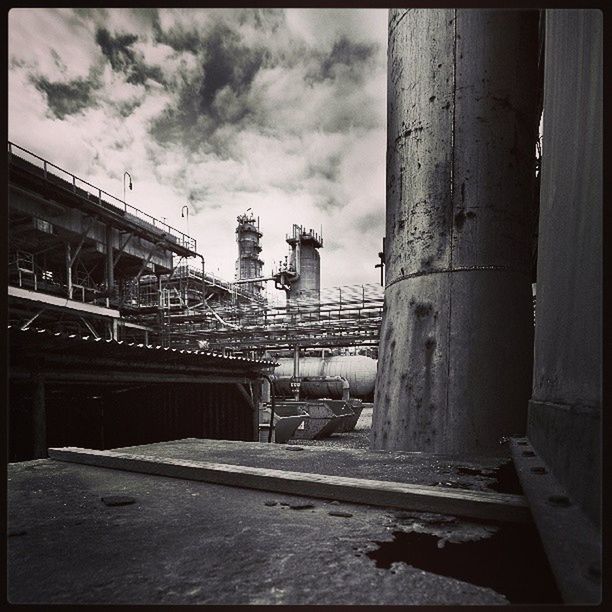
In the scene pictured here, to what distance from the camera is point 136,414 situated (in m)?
11.1

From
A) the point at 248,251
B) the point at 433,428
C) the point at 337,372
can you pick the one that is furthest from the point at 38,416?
the point at 248,251

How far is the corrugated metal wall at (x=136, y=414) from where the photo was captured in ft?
34.6

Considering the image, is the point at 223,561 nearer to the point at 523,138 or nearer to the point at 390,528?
the point at 390,528

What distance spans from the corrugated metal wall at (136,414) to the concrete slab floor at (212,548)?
30.2 feet

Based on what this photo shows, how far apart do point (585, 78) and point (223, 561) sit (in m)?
1.82

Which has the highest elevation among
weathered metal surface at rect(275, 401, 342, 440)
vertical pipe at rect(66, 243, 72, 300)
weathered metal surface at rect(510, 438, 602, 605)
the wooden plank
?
vertical pipe at rect(66, 243, 72, 300)

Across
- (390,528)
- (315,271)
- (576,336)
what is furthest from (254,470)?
(315,271)

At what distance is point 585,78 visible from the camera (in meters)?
1.38

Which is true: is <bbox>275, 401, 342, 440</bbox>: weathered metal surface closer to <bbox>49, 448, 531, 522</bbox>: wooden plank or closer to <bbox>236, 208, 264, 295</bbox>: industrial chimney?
<bbox>49, 448, 531, 522</bbox>: wooden plank

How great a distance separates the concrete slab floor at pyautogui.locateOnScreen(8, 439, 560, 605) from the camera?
107 cm

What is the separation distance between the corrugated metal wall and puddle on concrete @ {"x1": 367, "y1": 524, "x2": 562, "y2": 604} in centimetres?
1008

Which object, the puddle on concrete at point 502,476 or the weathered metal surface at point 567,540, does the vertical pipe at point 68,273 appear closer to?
the puddle on concrete at point 502,476

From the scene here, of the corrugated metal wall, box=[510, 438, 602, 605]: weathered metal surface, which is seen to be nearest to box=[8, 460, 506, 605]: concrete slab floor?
box=[510, 438, 602, 605]: weathered metal surface

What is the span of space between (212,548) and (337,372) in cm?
2762
